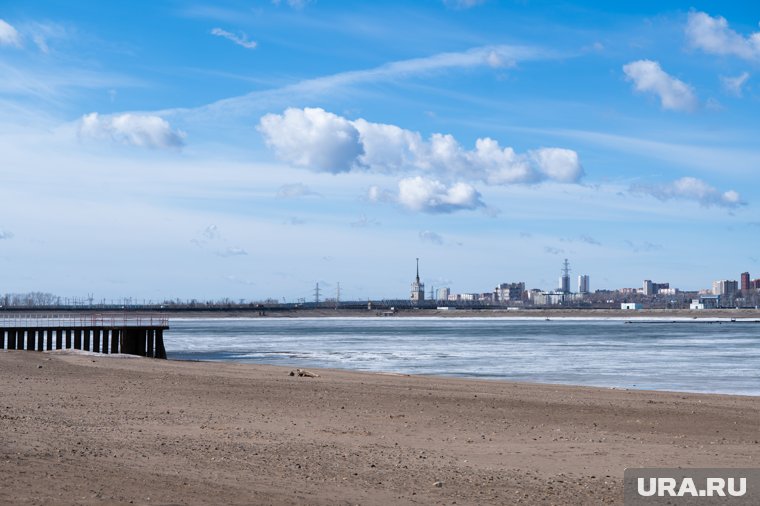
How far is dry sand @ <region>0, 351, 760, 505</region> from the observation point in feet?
36.9

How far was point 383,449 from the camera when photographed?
1479 cm

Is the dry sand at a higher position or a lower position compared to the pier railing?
lower

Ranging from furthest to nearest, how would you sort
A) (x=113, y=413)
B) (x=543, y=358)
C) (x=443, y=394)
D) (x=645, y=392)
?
(x=543, y=358) < (x=645, y=392) < (x=443, y=394) < (x=113, y=413)

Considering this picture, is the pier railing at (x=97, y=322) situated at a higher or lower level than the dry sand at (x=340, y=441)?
higher

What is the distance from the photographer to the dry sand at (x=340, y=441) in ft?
36.9

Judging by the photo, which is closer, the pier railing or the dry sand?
the dry sand

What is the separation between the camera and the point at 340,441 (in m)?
15.6

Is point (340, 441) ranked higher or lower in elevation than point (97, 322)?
lower

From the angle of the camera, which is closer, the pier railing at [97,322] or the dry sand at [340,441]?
the dry sand at [340,441]

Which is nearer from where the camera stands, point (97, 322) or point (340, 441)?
point (340, 441)

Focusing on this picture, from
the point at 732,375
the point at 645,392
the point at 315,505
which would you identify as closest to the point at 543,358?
the point at 732,375

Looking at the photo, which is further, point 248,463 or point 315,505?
point 248,463

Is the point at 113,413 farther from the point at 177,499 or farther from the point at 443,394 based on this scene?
the point at 443,394

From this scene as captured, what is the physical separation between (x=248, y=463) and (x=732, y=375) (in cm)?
3038
